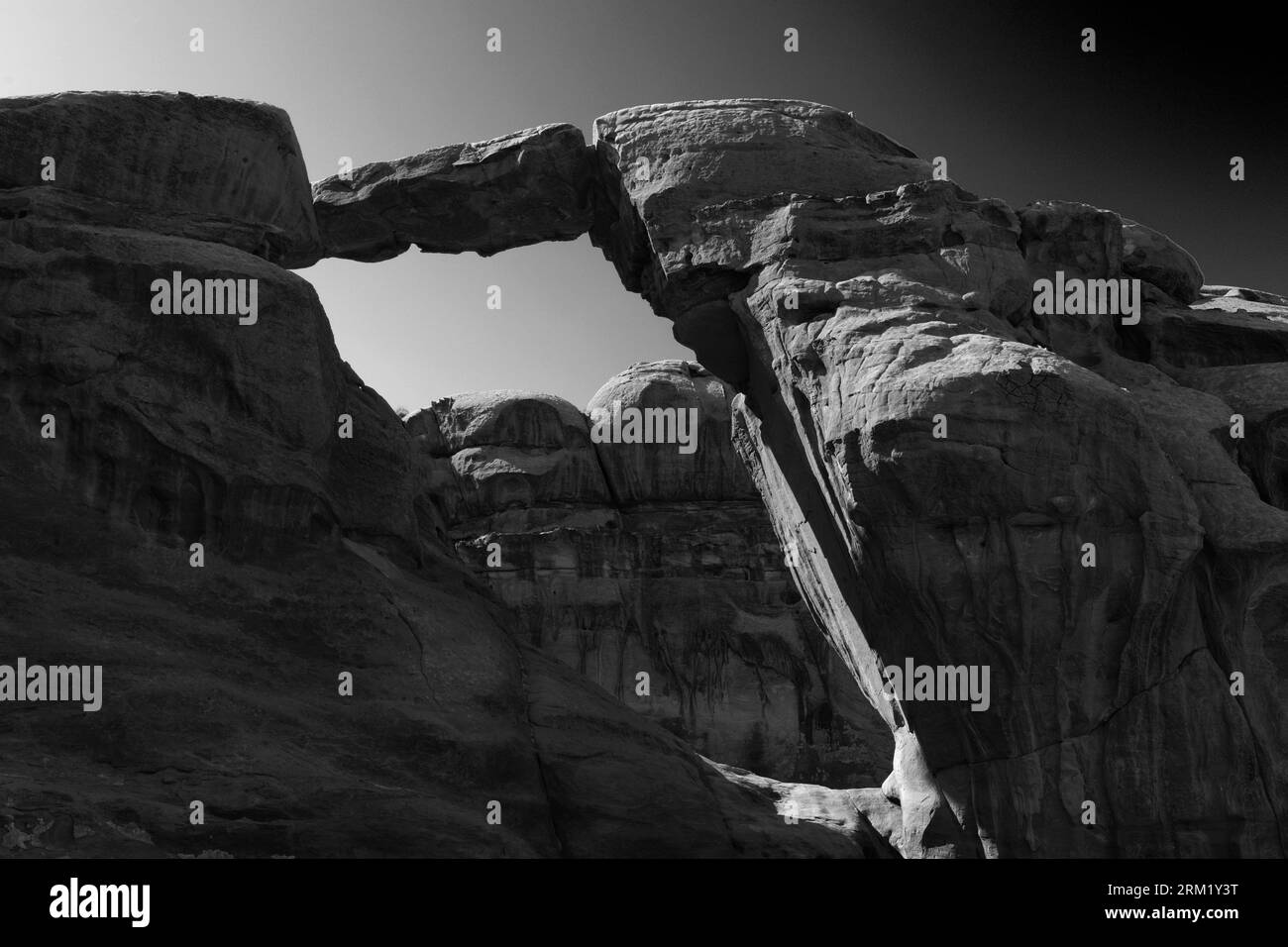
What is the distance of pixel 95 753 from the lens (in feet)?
36.2

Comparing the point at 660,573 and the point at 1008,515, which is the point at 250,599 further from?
the point at 660,573

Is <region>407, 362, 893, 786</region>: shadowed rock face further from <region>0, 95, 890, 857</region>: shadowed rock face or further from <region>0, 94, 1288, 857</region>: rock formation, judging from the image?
<region>0, 95, 890, 857</region>: shadowed rock face

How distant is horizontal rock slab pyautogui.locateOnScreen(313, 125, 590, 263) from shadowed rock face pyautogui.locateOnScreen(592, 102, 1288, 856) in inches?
81.9

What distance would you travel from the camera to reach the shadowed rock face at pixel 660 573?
104 ft

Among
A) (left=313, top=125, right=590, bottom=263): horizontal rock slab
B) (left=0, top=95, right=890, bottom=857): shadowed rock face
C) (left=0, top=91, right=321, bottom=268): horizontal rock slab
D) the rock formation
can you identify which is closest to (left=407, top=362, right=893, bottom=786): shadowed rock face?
(left=313, top=125, right=590, bottom=263): horizontal rock slab

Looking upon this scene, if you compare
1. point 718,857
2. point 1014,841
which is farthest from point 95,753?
point 1014,841

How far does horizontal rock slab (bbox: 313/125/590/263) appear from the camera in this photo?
18.4 meters

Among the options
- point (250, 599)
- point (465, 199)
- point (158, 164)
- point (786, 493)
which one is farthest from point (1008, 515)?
point (158, 164)

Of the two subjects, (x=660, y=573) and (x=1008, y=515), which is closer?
(x=1008, y=515)

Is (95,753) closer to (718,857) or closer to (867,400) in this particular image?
(718,857)

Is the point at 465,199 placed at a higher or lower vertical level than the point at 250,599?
higher

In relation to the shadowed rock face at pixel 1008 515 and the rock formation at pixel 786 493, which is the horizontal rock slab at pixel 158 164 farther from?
the shadowed rock face at pixel 1008 515

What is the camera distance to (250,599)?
44.1 feet

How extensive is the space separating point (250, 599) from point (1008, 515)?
7594 mm
